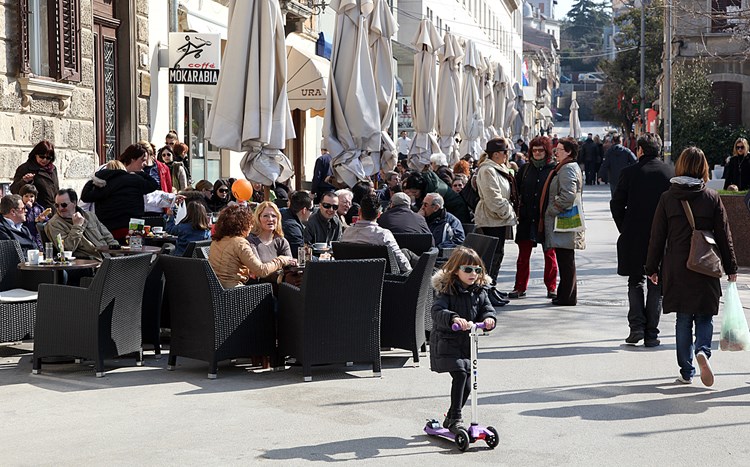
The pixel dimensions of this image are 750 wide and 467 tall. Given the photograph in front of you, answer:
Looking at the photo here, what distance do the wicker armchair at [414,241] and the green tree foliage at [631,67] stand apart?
156 ft

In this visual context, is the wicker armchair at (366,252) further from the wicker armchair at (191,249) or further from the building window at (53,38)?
the building window at (53,38)

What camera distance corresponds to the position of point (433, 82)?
20.7 meters

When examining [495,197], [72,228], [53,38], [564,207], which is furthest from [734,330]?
[53,38]

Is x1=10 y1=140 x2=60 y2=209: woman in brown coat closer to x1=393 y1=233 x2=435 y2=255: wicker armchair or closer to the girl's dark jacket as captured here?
x1=393 y1=233 x2=435 y2=255: wicker armchair

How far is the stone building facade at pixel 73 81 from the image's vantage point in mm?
13078

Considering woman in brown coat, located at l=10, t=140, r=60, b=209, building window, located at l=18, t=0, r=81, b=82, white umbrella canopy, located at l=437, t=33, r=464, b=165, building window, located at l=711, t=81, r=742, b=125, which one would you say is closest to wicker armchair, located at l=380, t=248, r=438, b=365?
woman in brown coat, located at l=10, t=140, r=60, b=209

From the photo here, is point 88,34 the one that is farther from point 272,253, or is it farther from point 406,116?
point 406,116

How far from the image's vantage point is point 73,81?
1423 cm

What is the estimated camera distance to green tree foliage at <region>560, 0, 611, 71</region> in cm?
18838

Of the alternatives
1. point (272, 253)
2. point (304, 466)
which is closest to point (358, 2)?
point (272, 253)

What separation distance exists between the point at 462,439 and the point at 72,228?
535cm

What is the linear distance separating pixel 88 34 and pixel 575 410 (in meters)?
9.90

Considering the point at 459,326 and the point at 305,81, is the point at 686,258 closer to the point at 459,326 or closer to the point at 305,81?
the point at 459,326

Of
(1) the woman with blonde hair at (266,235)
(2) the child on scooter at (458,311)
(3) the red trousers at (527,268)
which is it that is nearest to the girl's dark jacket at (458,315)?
(2) the child on scooter at (458,311)
